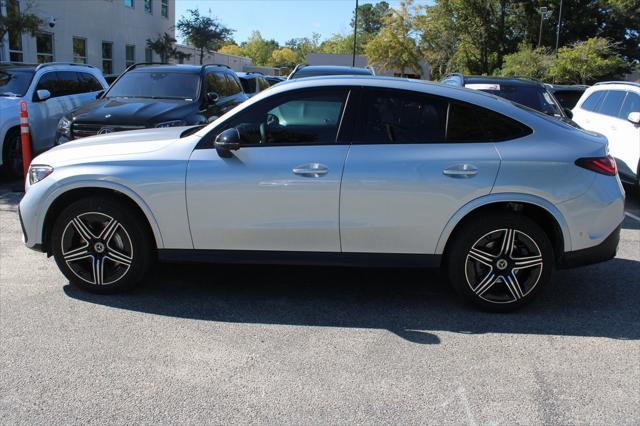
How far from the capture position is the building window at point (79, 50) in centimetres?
2441

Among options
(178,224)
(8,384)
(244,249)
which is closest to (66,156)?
(178,224)

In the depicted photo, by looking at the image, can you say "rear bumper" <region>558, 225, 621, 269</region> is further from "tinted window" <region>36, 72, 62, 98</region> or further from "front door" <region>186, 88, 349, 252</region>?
"tinted window" <region>36, 72, 62, 98</region>

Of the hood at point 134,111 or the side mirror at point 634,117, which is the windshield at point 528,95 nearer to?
the side mirror at point 634,117

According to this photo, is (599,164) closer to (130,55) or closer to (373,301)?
(373,301)

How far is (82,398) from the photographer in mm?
3246

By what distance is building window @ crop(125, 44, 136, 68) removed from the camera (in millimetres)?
29297

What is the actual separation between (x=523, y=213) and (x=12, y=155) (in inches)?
320

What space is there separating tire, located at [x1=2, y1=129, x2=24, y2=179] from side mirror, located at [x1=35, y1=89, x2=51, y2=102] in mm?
739

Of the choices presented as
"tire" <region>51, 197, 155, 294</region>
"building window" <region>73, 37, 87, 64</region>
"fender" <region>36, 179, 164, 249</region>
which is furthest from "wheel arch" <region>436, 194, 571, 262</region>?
"building window" <region>73, 37, 87, 64</region>

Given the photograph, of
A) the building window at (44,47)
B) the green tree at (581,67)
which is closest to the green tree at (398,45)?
the green tree at (581,67)

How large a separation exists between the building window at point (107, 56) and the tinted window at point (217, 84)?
19009mm

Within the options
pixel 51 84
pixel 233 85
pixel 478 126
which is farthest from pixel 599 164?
pixel 51 84

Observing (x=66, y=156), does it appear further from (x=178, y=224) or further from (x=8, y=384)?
(x=8, y=384)

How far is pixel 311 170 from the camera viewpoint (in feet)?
14.0
